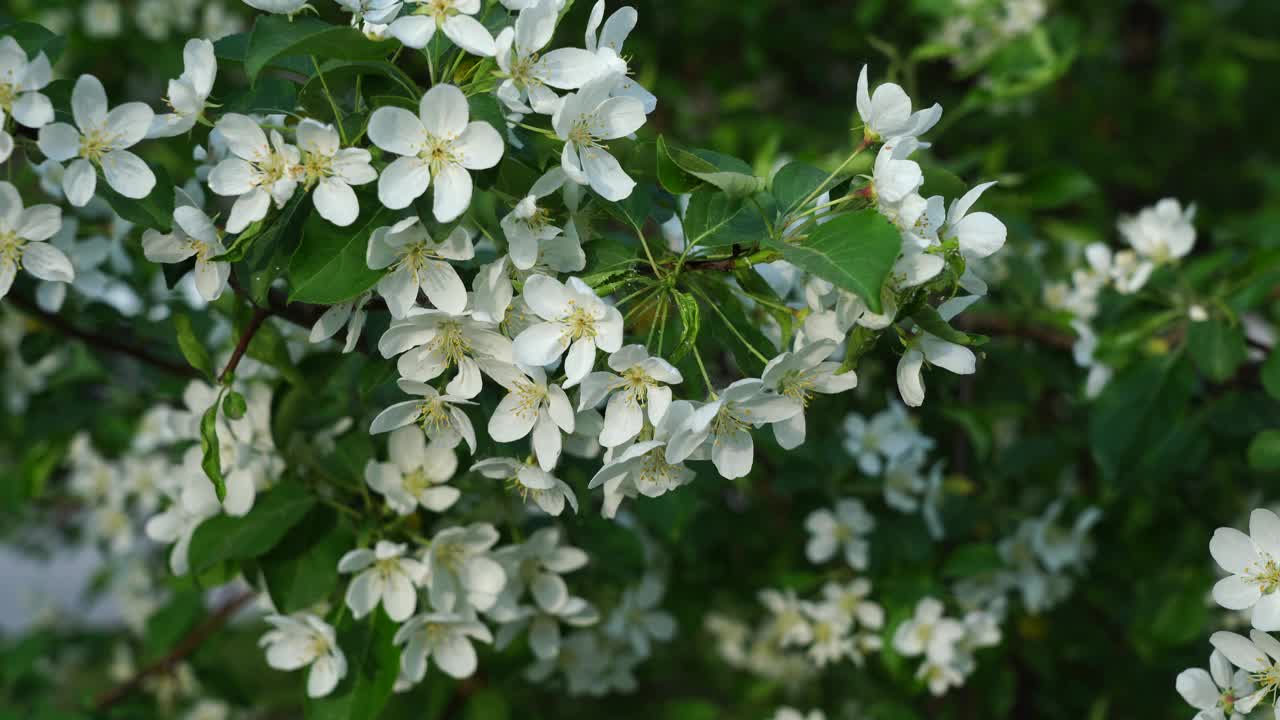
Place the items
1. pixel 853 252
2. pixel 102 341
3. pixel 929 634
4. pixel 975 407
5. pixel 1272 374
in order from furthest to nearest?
A: 1. pixel 975 407
2. pixel 929 634
3. pixel 102 341
4. pixel 1272 374
5. pixel 853 252

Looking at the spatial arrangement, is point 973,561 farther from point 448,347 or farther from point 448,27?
point 448,27

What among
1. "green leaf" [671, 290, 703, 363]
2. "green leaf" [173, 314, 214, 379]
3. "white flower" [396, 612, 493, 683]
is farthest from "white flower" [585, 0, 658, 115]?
"white flower" [396, 612, 493, 683]

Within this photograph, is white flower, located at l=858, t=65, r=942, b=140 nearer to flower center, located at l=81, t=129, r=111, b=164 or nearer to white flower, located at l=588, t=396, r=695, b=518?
white flower, located at l=588, t=396, r=695, b=518

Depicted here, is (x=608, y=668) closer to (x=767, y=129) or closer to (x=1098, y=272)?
(x=1098, y=272)

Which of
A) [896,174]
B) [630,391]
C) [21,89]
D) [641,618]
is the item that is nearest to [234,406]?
[21,89]

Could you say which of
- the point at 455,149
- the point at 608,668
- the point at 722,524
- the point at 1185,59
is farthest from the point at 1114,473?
the point at 1185,59
